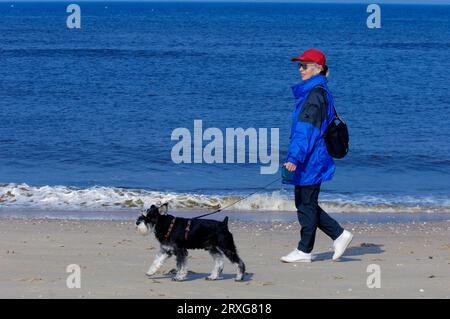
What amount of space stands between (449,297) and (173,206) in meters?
7.36

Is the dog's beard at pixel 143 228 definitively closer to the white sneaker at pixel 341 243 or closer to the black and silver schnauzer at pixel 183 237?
the black and silver schnauzer at pixel 183 237

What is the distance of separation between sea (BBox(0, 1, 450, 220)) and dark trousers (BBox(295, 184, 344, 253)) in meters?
4.29

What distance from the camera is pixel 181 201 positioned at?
14.0 meters

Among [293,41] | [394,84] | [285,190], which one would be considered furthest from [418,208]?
[293,41]

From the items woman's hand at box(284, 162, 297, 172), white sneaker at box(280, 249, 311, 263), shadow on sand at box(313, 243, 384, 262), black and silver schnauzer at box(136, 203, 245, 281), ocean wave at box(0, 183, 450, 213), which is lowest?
ocean wave at box(0, 183, 450, 213)

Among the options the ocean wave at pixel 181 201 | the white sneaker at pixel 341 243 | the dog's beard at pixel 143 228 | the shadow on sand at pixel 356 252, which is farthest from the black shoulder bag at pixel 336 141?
the ocean wave at pixel 181 201

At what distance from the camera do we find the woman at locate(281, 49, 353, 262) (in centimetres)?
770

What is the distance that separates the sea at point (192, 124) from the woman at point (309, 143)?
446 centimetres

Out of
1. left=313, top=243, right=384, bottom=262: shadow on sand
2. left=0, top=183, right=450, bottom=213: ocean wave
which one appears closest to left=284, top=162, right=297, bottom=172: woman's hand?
left=313, top=243, right=384, bottom=262: shadow on sand

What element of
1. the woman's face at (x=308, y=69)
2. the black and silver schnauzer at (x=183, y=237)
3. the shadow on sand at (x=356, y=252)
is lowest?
the shadow on sand at (x=356, y=252)

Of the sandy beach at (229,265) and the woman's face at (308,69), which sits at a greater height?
the woman's face at (308,69)

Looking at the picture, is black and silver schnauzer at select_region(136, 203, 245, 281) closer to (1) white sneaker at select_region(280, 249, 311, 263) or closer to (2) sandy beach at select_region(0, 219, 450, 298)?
(2) sandy beach at select_region(0, 219, 450, 298)

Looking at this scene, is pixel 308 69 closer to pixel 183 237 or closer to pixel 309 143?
pixel 309 143

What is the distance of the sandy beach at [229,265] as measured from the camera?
692cm
